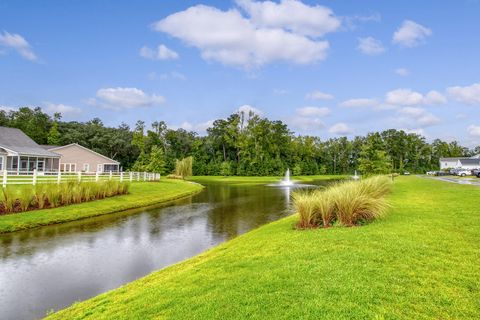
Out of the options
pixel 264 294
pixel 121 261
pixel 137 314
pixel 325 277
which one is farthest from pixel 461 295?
pixel 121 261

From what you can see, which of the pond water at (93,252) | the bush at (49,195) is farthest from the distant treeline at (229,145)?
the pond water at (93,252)

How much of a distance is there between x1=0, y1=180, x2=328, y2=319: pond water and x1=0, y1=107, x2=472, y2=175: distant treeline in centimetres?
3874

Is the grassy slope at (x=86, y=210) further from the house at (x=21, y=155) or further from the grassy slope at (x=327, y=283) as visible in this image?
the house at (x=21, y=155)

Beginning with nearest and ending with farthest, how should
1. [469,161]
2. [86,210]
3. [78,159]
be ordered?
[86,210] → [78,159] → [469,161]

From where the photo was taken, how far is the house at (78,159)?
44625 mm

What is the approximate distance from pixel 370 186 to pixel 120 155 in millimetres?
69663

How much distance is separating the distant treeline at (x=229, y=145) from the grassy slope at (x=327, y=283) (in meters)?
48.3

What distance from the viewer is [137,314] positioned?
4.98 m

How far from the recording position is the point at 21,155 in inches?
1399

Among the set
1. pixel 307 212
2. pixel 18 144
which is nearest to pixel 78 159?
pixel 18 144

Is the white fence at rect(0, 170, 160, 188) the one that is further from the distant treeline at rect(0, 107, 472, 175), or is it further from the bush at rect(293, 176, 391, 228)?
the distant treeline at rect(0, 107, 472, 175)

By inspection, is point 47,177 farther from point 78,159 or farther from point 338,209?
point 338,209

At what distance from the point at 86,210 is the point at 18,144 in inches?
1082

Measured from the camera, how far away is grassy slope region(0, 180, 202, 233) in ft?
46.5
